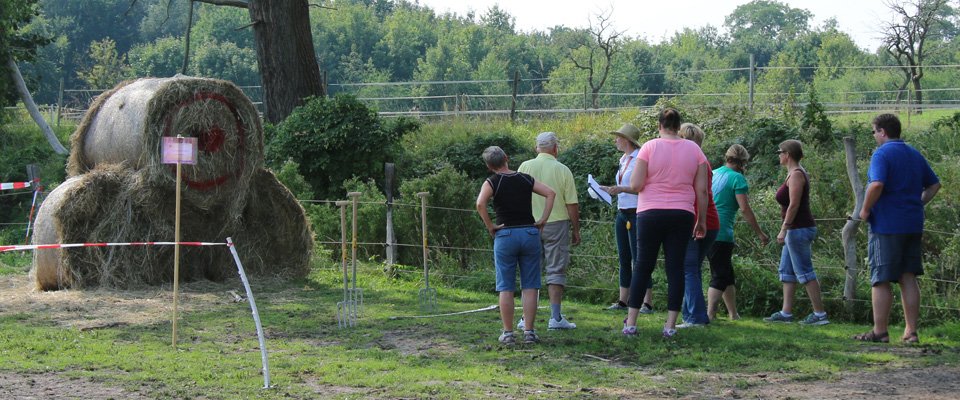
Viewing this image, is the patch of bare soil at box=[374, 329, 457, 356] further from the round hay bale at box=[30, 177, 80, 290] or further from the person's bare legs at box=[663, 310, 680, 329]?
the round hay bale at box=[30, 177, 80, 290]

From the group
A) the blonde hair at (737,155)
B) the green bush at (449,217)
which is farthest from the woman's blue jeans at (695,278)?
the green bush at (449,217)

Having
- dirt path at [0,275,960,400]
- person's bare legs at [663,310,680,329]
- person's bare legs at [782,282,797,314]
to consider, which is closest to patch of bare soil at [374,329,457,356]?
dirt path at [0,275,960,400]

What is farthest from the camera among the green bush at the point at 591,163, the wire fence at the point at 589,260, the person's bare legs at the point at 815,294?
the green bush at the point at 591,163

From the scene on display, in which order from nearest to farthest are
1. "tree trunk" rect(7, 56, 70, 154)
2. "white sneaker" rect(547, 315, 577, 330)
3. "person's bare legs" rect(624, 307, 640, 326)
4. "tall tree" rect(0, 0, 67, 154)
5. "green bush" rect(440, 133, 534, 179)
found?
"person's bare legs" rect(624, 307, 640, 326) → "white sneaker" rect(547, 315, 577, 330) → "green bush" rect(440, 133, 534, 179) → "tree trunk" rect(7, 56, 70, 154) → "tall tree" rect(0, 0, 67, 154)

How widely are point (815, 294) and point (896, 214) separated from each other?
1.52m

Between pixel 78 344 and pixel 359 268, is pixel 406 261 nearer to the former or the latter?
pixel 359 268

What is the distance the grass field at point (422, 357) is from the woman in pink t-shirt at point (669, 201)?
447 mm

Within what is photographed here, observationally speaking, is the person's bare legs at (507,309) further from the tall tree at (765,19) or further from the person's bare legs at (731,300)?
the tall tree at (765,19)

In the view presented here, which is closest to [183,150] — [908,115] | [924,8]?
[908,115]

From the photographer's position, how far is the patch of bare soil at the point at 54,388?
22.6ft

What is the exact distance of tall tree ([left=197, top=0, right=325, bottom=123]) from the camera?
19203 millimetres

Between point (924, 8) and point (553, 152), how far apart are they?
29.7m

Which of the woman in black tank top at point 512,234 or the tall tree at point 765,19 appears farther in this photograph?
the tall tree at point 765,19

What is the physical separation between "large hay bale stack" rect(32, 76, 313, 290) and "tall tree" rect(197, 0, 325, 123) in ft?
20.2
